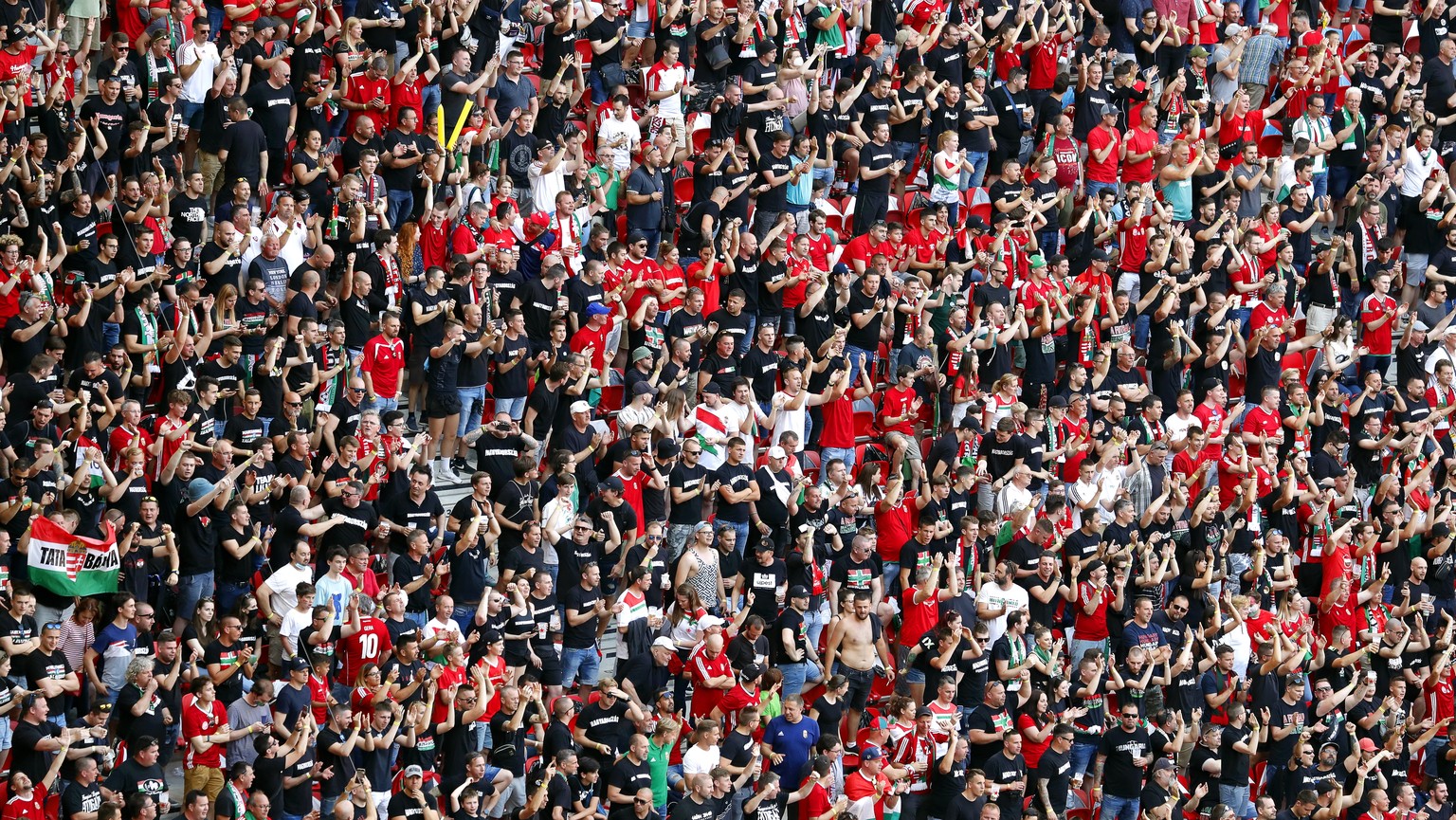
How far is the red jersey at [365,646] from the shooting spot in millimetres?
16562

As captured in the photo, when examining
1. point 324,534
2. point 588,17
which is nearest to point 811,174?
point 588,17

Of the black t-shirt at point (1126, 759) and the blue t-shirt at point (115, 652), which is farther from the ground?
the blue t-shirt at point (115, 652)

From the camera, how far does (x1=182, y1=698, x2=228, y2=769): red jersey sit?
1575 cm

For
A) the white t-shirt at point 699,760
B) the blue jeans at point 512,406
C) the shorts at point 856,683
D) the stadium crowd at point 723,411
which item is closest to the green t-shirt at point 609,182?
the stadium crowd at point 723,411

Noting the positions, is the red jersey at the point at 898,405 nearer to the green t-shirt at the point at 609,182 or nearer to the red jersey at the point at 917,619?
the red jersey at the point at 917,619

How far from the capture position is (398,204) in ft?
61.7

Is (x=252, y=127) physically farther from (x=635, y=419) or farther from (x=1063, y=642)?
(x=1063, y=642)

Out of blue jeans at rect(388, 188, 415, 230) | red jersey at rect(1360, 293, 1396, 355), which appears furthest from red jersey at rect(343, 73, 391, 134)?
red jersey at rect(1360, 293, 1396, 355)

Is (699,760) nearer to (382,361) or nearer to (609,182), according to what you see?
(382,361)

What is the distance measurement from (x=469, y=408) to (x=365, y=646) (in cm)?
249

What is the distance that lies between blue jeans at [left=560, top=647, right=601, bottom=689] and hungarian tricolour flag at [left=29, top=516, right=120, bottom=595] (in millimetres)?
3352

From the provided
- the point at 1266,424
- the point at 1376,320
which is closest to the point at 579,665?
the point at 1266,424

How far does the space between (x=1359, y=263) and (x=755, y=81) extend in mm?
6096

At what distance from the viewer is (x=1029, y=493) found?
1984 centimetres
